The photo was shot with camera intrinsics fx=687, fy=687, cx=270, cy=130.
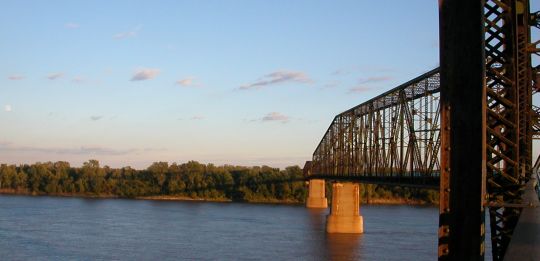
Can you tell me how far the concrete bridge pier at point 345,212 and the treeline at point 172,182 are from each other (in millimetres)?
74129

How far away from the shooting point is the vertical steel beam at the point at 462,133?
7.59 m

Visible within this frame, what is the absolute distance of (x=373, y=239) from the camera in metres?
61.6

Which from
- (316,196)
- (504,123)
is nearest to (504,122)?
(504,123)

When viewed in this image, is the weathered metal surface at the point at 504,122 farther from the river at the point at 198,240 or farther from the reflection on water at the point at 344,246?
the reflection on water at the point at 344,246

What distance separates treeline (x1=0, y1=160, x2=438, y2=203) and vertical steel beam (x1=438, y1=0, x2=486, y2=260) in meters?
140

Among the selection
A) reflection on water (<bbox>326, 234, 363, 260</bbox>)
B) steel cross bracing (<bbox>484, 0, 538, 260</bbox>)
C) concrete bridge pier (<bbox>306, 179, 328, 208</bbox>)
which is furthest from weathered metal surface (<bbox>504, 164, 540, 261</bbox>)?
concrete bridge pier (<bbox>306, 179, 328, 208</bbox>)

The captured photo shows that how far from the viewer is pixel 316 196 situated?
12475 cm

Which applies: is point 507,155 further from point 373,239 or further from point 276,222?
point 276,222

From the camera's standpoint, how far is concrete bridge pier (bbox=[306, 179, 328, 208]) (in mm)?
122188

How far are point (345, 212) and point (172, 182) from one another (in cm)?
9757

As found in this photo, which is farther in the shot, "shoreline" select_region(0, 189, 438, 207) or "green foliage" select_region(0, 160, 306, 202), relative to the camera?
"green foliage" select_region(0, 160, 306, 202)

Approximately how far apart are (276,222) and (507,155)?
247ft

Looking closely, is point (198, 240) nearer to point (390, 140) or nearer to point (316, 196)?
point (390, 140)

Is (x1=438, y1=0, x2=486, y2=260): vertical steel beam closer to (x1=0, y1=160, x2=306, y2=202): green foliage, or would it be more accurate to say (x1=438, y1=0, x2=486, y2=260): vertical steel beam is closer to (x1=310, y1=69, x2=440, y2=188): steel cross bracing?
(x1=310, y1=69, x2=440, y2=188): steel cross bracing
